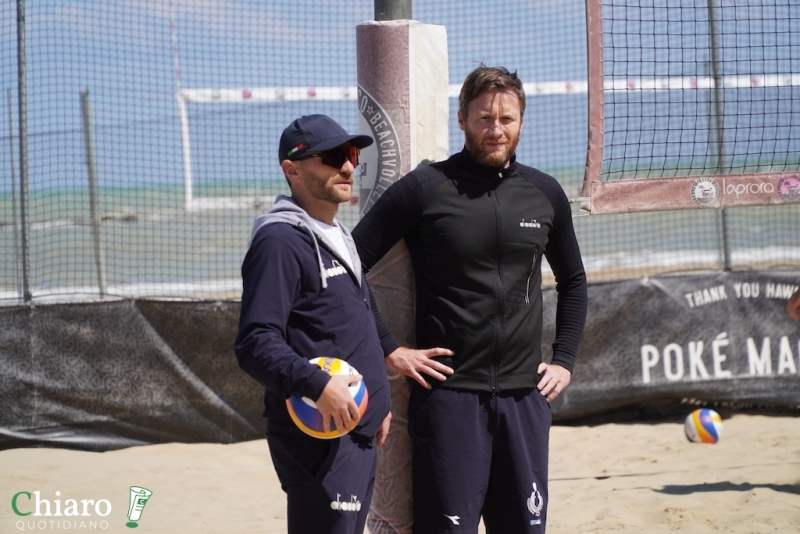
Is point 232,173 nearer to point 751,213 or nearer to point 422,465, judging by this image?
point 422,465

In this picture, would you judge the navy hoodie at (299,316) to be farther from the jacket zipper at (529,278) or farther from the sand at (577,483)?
the sand at (577,483)

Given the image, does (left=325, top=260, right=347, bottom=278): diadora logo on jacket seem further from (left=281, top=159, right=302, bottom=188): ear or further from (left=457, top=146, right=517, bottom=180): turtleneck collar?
(left=457, top=146, right=517, bottom=180): turtleneck collar

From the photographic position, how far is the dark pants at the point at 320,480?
2.60 meters

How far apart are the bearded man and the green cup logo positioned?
244cm

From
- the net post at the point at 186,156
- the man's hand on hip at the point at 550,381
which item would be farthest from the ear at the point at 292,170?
the net post at the point at 186,156

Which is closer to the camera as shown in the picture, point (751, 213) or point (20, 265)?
point (20, 265)

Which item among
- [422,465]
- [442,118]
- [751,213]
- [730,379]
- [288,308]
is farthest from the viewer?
[751,213]

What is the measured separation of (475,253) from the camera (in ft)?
10.5

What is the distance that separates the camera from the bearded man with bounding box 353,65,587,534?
10.5ft

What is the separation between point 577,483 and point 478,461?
2926mm

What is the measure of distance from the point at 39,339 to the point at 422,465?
4152mm

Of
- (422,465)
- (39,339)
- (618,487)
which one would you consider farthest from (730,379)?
(39,339)

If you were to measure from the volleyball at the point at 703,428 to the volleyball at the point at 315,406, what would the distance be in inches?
165

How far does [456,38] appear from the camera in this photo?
7.29 m
